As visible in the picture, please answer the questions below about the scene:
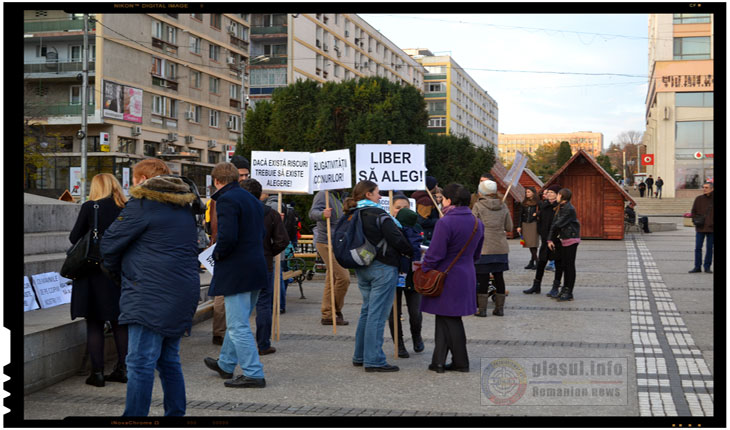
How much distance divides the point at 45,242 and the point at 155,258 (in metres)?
5.63

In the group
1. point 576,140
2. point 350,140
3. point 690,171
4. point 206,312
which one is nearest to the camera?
point 206,312

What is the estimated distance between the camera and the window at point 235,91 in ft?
187

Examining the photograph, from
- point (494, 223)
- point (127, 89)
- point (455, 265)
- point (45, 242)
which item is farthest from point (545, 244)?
point (127, 89)

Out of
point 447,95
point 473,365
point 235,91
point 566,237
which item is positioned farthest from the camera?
point 447,95

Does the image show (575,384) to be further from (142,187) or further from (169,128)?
(169,128)

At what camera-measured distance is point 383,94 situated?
28828 millimetres

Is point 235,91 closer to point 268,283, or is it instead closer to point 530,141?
point 268,283

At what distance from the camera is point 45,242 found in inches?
376

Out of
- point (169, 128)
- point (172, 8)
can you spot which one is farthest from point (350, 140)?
point (169, 128)

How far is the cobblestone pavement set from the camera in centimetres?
545

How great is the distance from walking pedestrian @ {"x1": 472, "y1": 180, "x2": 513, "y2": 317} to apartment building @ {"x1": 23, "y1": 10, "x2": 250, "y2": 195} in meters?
31.9

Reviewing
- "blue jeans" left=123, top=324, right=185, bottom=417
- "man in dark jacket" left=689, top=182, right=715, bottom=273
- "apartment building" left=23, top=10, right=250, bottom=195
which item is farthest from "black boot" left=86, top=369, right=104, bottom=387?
"apartment building" left=23, top=10, right=250, bottom=195

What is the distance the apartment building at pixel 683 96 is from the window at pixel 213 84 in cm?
3138

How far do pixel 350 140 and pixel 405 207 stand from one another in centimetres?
1970
